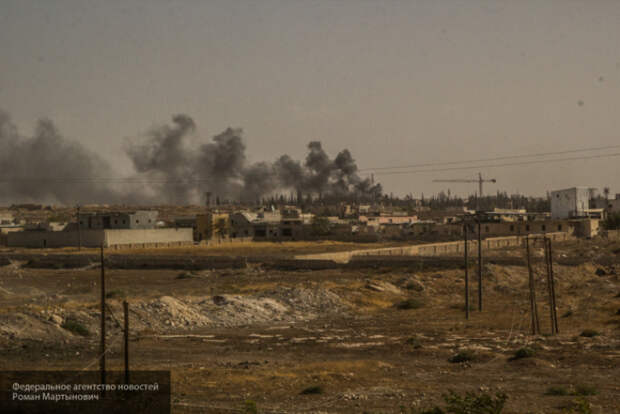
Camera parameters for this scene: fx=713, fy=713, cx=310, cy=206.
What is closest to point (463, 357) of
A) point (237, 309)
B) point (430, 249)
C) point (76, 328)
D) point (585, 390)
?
point (585, 390)

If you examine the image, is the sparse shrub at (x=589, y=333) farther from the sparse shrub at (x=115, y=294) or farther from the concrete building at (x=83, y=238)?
the concrete building at (x=83, y=238)

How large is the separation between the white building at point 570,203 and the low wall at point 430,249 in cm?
1833

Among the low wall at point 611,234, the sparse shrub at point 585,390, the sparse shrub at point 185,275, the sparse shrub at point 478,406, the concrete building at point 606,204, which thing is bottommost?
the sparse shrub at point 585,390

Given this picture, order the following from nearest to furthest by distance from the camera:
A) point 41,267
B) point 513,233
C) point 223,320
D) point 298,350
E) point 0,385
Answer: point 0,385 → point 298,350 → point 223,320 → point 41,267 → point 513,233

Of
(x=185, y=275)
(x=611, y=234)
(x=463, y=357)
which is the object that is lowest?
(x=463, y=357)

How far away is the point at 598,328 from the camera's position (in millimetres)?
29328

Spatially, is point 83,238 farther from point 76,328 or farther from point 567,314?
point 567,314

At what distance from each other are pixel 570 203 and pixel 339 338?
88577mm

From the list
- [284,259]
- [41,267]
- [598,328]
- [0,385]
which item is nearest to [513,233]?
[284,259]

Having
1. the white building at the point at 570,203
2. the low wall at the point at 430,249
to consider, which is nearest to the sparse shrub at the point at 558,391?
the low wall at the point at 430,249

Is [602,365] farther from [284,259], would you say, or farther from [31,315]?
[284,259]

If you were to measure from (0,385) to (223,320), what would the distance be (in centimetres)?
1605

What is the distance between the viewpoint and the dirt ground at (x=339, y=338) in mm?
18172

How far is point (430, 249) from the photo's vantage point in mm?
68750
